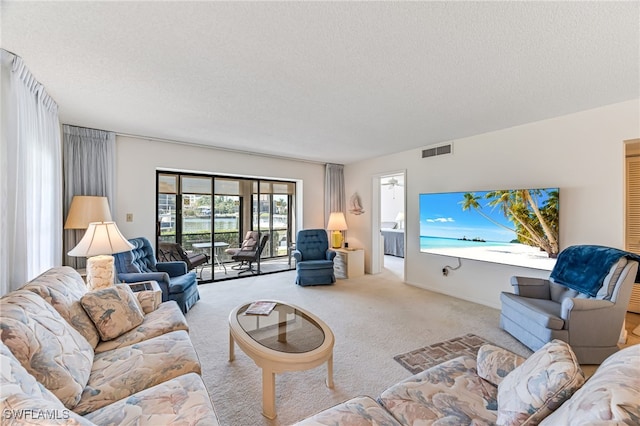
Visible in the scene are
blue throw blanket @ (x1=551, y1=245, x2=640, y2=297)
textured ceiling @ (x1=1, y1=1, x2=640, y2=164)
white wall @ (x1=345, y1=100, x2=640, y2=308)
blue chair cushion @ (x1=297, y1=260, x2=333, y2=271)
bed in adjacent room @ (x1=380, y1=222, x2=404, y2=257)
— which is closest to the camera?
textured ceiling @ (x1=1, y1=1, x2=640, y2=164)

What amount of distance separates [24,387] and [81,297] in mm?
1233

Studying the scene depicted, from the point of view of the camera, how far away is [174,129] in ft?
12.0

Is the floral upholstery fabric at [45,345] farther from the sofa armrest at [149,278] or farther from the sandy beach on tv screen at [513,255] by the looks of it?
the sandy beach on tv screen at [513,255]

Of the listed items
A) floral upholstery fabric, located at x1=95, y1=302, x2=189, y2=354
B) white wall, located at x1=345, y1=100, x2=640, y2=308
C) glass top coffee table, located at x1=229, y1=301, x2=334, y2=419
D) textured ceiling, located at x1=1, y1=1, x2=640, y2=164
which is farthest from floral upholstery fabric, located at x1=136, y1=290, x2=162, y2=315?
white wall, located at x1=345, y1=100, x2=640, y2=308

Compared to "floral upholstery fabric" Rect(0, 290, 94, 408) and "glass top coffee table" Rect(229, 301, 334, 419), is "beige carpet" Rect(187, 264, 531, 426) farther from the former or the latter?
"floral upholstery fabric" Rect(0, 290, 94, 408)

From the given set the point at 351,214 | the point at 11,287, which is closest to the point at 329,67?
the point at 11,287

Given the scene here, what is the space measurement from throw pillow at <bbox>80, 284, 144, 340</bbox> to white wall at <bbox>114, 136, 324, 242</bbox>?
2419 millimetres

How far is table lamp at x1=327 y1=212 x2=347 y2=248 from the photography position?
568 centimetres

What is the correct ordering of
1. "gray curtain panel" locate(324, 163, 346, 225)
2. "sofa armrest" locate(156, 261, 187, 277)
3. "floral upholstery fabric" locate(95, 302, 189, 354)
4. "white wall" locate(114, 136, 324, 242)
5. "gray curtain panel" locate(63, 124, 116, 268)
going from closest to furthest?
"floral upholstery fabric" locate(95, 302, 189, 354), "gray curtain panel" locate(63, 124, 116, 268), "sofa armrest" locate(156, 261, 187, 277), "white wall" locate(114, 136, 324, 242), "gray curtain panel" locate(324, 163, 346, 225)

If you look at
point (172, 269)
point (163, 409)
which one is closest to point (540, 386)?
point (163, 409)

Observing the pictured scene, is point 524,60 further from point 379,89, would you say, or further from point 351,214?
point 351,214

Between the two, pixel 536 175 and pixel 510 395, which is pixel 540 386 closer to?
pixel 510 395

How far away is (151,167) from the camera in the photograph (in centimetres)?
423

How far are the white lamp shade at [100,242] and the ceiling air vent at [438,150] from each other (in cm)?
434
